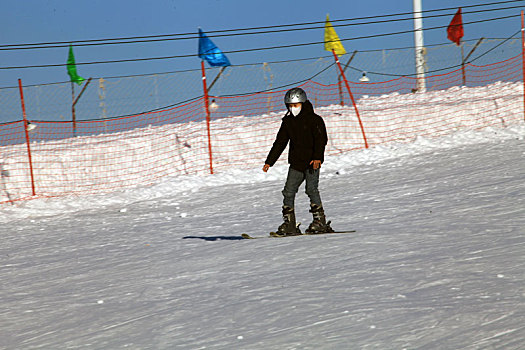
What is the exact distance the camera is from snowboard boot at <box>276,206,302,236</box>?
7.24 meters

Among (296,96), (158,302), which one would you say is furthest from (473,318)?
(296,96)

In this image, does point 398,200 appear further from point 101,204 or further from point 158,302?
point 101,204

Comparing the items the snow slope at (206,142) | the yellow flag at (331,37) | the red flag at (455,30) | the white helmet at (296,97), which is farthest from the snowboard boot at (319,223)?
the red flag at (455,30)

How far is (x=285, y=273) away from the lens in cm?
552

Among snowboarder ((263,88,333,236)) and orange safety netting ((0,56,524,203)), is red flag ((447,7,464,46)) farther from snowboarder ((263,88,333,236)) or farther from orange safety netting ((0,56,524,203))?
snowboarder ((263,88,333,236))

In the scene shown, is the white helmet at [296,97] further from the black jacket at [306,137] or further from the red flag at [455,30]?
the red flag at [455,30]

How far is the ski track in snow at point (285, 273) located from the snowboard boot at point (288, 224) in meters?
0.30

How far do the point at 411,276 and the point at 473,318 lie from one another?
1.07 meters

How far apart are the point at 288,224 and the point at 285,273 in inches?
70.5

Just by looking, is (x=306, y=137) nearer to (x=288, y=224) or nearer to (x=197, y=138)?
(x=288, y=224)

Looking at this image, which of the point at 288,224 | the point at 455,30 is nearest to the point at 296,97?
the point at 288,224

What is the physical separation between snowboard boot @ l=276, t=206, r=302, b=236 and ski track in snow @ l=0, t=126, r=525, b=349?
0.30 meters

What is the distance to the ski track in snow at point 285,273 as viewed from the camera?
399 cm

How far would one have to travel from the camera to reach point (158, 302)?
201 inches
